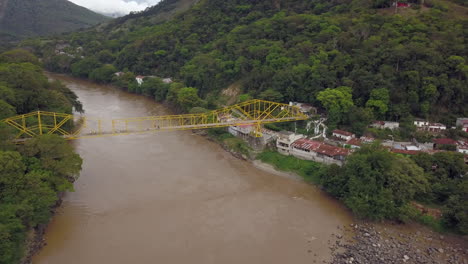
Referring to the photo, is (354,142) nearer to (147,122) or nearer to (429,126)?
(429,126)

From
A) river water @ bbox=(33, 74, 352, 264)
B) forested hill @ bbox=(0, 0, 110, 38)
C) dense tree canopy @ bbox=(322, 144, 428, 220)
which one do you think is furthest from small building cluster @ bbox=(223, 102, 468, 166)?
forested hill @ bbox=(0, 0, 110, 38)

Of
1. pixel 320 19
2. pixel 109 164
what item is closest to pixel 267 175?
pixel 109 164

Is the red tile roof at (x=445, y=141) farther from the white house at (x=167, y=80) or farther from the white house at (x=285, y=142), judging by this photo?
the white house at (x=167, y=80)

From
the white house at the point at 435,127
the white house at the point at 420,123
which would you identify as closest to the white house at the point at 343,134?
the white house at the point at 420,123

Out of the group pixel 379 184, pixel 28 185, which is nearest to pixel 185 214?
pixel 28 185

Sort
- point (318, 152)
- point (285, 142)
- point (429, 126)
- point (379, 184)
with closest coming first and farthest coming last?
point (379, 184)
point (318, 152)
point (285, 142)
point (429, 126)

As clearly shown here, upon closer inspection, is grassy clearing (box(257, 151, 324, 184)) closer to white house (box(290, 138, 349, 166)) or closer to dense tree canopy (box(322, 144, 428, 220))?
white house (box(290, 138, 349, 166))

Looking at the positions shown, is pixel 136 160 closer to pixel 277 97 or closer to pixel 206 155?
pixel 206 155
